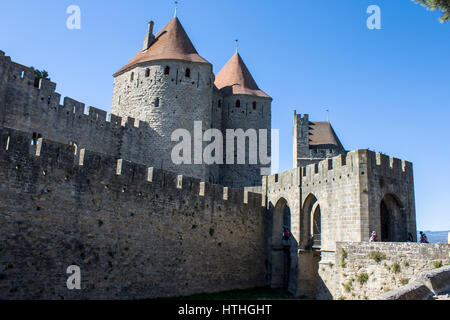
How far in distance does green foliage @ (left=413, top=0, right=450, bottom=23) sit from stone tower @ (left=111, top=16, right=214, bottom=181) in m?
15.3

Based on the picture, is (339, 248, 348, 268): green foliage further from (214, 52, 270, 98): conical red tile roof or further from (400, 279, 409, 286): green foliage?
(214, 52, 270, 98): conical red tile roof

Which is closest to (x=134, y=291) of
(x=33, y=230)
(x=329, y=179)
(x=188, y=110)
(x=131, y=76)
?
(x=33, y=230)

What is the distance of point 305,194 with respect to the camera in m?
18.2

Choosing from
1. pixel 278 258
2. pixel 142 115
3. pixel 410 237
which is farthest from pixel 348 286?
pixel 142 115

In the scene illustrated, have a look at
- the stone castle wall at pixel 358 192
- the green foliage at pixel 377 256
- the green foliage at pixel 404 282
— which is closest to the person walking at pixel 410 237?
the stone castle wall at pixel 358 192

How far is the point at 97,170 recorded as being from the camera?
44.4ft

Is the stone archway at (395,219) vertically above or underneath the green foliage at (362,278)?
above

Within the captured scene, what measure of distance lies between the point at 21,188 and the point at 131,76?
50.9 feet

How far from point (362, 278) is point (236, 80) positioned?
20.1 metres

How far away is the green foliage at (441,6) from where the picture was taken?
11523 millimetres

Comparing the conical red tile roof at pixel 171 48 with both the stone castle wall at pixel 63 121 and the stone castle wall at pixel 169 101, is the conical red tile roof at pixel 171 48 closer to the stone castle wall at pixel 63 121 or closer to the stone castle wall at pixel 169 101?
the stone castle wall at pixel 169 101

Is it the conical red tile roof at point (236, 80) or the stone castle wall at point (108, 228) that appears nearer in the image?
the stone castle wall at point (108, 228)

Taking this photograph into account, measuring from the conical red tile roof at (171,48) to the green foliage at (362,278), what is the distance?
16.3 metres

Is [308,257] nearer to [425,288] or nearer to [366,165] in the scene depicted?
[366,165]
